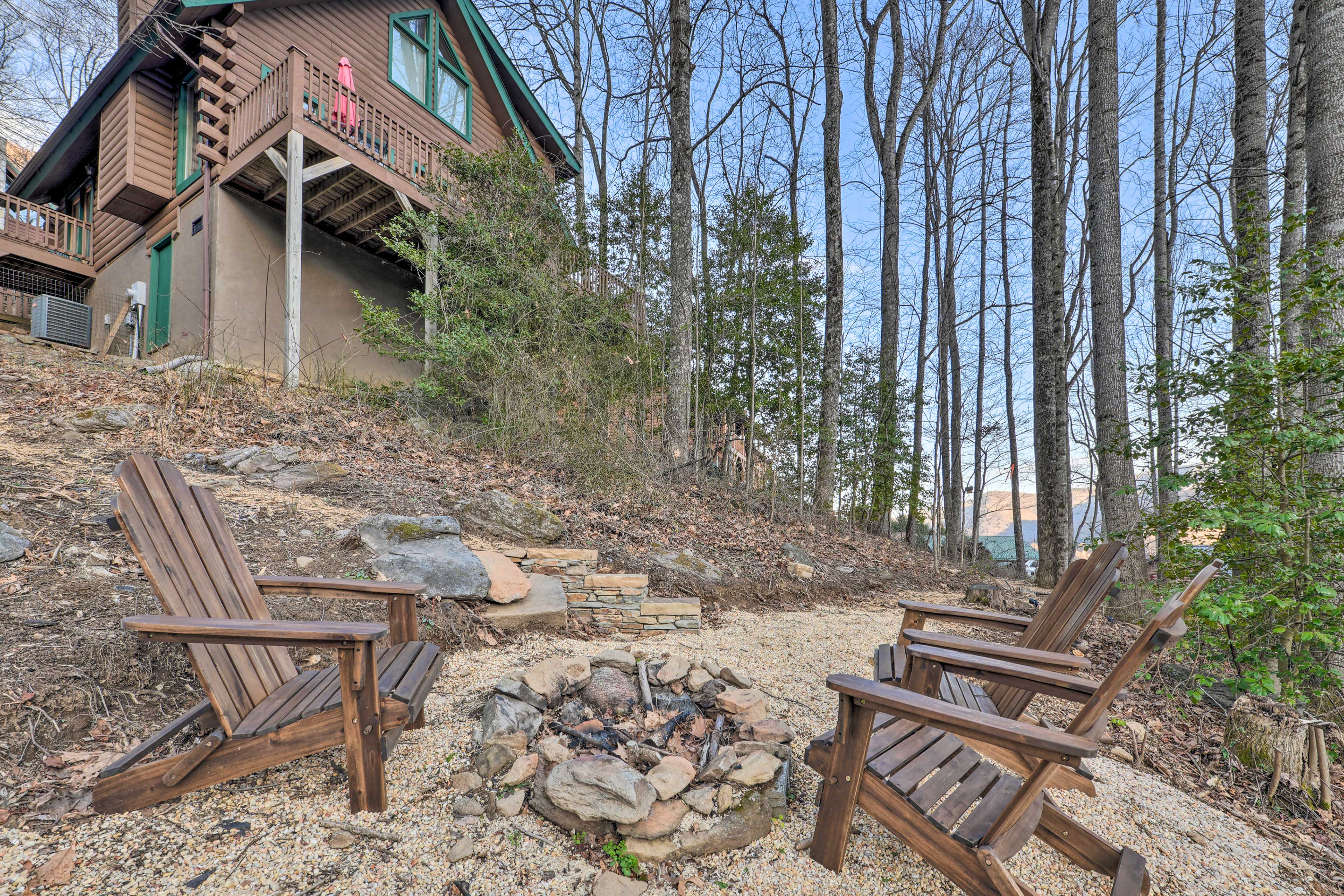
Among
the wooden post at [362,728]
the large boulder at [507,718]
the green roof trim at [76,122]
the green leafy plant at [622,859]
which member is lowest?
the green leafy plant at [622,859]

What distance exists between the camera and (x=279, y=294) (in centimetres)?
794

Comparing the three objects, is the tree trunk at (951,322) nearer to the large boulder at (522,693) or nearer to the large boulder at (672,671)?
the large boulder at (672,671)

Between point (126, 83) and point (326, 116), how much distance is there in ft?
14.2

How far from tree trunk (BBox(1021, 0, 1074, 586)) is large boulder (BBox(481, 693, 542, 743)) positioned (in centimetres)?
610

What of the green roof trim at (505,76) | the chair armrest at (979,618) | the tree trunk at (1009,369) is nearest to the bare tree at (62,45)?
the green roof trim at (505,76)

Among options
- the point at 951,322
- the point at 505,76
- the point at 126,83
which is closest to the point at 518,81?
the point at 505,76

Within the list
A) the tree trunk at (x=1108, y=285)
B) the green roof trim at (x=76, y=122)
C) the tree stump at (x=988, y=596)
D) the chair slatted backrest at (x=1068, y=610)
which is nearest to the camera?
the chair slatted backrest at (x=1068, y=610)

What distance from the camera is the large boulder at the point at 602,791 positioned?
5.57 ft

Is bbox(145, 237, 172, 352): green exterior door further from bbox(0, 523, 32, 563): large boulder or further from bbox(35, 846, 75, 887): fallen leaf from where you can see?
bbox(35, 846, 75, 887): fallen leaf

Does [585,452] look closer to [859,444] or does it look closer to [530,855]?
[530,855]

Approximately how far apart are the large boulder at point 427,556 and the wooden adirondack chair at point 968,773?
2344mm

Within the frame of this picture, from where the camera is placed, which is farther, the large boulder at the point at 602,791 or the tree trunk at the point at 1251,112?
the tree trunk at the point at 1251,112

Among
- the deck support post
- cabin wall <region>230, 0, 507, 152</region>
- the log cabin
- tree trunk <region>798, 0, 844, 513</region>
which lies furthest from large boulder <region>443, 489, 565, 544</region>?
cabin wall <region>230, 0, 507, 152</region>

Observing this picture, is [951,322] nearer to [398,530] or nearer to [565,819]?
[398,530]
